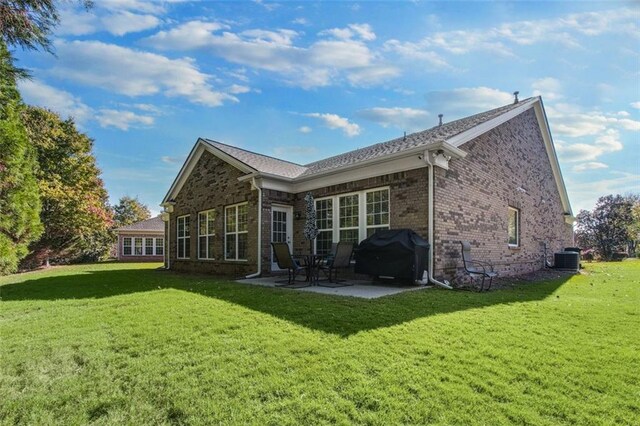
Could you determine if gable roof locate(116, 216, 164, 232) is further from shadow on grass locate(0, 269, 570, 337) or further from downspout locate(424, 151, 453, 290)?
downspout locate(424, 151, 453, 290)

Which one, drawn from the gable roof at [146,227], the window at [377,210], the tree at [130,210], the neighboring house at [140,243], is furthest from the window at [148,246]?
the window at [377,210]

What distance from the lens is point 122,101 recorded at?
1190 centimetres

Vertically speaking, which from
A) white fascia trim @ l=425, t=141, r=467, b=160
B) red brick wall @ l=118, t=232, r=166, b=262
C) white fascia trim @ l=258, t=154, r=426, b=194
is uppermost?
white fascia trim @ l=425, t=141, r=467, b=160

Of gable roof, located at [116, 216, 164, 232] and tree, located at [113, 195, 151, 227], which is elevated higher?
tree, located at [113, 195, 151, 227]

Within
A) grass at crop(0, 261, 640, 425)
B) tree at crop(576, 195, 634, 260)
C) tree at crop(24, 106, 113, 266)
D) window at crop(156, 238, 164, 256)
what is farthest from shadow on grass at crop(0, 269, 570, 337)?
tree at crop(576, 195, 634, 260)

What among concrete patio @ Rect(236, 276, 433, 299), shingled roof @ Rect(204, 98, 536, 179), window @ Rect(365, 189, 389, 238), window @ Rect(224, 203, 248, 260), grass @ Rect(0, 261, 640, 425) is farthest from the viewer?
window @ Rect(224, 203, 248, 260)

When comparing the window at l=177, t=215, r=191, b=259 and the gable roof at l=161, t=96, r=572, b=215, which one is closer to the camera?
the gable roof at l=161, t=96, r=572, b=215

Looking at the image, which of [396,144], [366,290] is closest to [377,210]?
[366,290]

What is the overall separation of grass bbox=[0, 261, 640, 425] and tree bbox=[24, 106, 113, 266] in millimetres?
20672

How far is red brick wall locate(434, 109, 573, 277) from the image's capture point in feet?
28.3

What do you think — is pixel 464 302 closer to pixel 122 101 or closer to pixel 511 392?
pixel 511 392

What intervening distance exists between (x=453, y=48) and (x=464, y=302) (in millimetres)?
6677

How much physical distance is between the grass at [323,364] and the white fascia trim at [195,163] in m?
7.16

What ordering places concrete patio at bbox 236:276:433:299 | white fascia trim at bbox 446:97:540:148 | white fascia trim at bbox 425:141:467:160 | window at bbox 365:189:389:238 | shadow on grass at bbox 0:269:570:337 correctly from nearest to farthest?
1. shadow on grass at bbox 0:269:570:337
2. concrete patio at bbox 236:276:433:299
3. white fascia trim at bbox 425:141:467:160
4. white fascia trim at bbox 446:97:540:148
5. window at bbox 365:189:389:238
